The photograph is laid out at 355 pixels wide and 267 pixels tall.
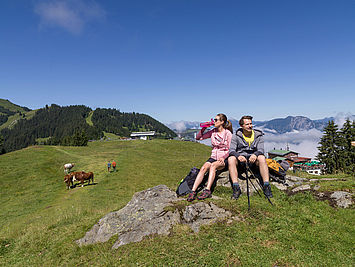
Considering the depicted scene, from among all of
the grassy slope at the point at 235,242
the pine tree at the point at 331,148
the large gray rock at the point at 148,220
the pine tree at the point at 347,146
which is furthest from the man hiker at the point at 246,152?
the pine tree at the point at 331,148

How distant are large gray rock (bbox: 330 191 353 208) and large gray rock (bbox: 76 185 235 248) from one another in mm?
4205

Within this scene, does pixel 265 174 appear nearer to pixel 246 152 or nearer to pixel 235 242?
pixel 246 152

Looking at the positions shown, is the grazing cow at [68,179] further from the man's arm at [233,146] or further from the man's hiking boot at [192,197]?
the man's arm at [233,146]

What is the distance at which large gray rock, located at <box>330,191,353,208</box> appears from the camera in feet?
21.8

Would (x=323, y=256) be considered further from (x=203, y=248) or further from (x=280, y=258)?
(x=203, y=248)

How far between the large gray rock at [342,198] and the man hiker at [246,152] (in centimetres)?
228

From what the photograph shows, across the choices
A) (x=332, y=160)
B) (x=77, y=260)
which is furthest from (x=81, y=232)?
(x=332, y=160)

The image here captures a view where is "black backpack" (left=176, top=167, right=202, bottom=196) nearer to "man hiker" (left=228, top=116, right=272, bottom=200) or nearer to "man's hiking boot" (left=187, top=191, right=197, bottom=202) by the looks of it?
"man's hiking boot" (left=187, top=191, right=197, bottom=202)

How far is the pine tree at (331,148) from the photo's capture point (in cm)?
4098

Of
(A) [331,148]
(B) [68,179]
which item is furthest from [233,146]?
(A) [331,148]

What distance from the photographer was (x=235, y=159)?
8062 millimetres

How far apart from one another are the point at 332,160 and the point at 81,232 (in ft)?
170

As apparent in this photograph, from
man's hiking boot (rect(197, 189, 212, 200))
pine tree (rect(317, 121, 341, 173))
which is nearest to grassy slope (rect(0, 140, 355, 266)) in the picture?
man's hiking boot (rect(197, 189, 212, 200))

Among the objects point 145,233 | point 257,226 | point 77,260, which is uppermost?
point 257,226
